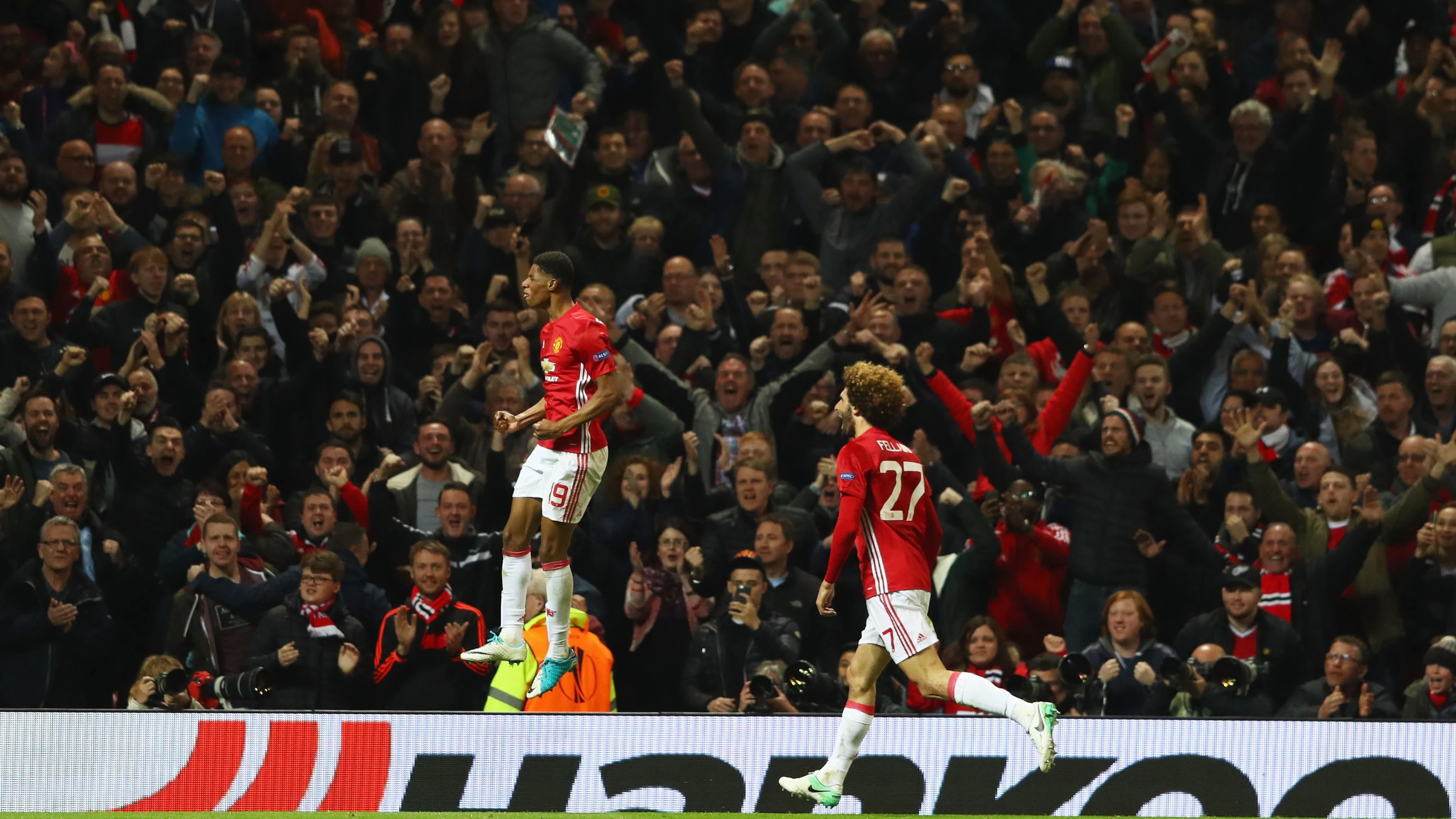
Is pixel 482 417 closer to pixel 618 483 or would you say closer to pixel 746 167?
pixel 618 483

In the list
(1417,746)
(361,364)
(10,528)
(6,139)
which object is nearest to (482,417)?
(361,364)

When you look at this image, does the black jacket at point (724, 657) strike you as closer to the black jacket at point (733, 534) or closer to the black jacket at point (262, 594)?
the black jacket at point (733, 534)

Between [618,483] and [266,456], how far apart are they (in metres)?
2.60

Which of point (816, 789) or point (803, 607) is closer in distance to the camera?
point (816, 789)

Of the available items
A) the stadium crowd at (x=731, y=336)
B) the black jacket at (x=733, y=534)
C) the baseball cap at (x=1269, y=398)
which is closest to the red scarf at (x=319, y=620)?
the stadium crowd at (x=731, y=336)

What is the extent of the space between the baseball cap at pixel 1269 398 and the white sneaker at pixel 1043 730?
5.69m

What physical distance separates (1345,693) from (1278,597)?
1139mm

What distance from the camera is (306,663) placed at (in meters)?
12.5

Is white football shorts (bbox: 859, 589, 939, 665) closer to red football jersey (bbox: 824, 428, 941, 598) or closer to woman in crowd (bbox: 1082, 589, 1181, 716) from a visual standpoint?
red football jersey (bbox: 824, 428, 941, 598)

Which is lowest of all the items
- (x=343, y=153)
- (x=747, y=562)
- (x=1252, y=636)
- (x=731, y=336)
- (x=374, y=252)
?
(x=1252, y=636)

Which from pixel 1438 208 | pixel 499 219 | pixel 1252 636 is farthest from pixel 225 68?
pixel 1438 208

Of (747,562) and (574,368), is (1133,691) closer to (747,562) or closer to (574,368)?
(747,562)

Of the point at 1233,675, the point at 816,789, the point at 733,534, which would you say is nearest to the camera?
the point at 816,789

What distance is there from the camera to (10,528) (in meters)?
13.3
